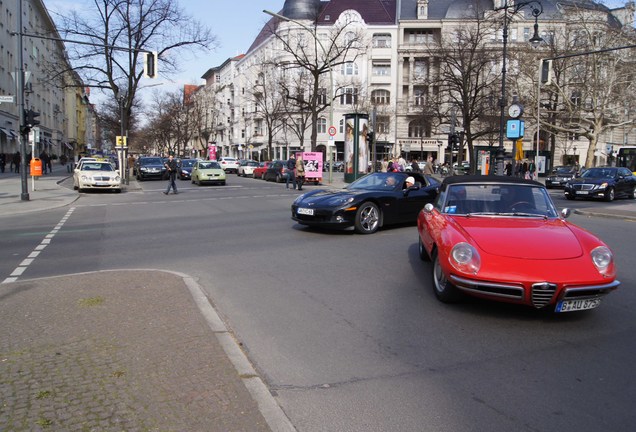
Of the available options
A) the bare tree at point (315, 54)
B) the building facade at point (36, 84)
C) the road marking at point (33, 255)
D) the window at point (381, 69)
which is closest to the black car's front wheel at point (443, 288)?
the road marking at point (33, 255)

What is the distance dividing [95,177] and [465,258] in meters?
22.2

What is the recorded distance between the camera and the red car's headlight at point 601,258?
519cm

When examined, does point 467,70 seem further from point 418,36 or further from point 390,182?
point 418,36

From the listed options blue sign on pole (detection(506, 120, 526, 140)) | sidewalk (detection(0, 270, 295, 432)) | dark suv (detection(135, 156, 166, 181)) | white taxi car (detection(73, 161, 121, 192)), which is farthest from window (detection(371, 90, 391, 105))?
sidewalk (detection(0, 270, 295, 432))

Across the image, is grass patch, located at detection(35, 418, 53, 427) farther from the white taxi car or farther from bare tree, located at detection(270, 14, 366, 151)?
bare tree, located at detection(270, 14, 366, 151)

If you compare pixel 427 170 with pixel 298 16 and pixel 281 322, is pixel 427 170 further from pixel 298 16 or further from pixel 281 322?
pixel 298 16

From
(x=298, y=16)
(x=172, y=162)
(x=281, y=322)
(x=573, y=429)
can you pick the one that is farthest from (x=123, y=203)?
(x=298, y=16)

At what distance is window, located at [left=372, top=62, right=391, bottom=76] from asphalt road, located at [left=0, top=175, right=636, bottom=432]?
65.9 metres

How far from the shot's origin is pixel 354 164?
32.4 m

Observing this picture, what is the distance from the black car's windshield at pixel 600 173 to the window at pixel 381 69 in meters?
51.7

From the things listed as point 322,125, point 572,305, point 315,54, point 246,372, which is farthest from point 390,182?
point 322,125

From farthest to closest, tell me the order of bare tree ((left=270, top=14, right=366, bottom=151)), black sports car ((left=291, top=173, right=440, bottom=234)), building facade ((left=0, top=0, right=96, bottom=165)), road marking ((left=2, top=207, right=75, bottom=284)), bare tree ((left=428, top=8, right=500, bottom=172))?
building facade ((left=0, top=0, right=96, bottom=165)), bare tree ((left=428, top=8, right=500, bottom=172)), bare tree ((left=270, top=14, right=366, bottom=151)), black sports car ((left=291, top=173, right=440, bottom=234)), road marking ((left=2, top=207, right=75, bottom=284))

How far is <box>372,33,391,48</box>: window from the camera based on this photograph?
236 feet

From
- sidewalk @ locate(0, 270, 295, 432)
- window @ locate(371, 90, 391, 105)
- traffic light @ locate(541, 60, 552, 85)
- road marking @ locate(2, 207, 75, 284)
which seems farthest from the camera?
window @ locate(371, 90, 391, 105)
